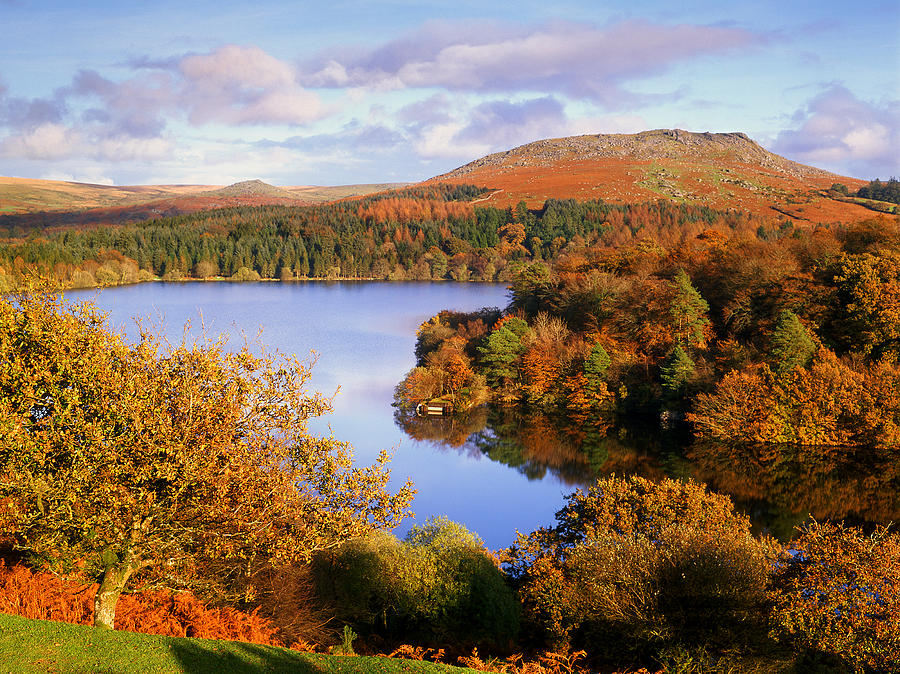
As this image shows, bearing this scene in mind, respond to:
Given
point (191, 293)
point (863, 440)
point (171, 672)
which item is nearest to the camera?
point (171, 672)

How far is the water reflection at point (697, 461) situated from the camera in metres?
26.8

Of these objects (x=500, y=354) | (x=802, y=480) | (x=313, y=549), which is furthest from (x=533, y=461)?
(x=313, y=549)

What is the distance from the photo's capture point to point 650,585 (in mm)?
13367

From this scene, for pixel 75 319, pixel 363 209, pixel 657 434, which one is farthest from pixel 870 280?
pixel 363 209

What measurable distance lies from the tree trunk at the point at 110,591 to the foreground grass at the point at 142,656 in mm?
761

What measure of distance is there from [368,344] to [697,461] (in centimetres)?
3243

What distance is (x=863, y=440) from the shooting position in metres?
33.6

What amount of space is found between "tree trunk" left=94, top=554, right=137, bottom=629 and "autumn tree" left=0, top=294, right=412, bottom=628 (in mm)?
16

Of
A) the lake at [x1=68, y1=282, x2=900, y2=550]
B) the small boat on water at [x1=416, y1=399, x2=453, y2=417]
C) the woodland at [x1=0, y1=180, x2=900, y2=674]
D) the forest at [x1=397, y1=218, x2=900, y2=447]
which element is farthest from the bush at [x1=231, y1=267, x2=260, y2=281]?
the woodland at [x1=0, y1=180, x2=900, y2=674]

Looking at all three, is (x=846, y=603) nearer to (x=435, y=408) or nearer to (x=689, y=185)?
(x=435, y=408)

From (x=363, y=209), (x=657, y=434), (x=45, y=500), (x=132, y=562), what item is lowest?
(x=657, y=434)

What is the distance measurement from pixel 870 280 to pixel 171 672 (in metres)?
40.7

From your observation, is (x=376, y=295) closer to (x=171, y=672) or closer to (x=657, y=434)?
(x=657, y=434)

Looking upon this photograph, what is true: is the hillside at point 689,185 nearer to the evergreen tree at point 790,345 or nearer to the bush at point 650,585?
the evergreen tree at point 790,345
